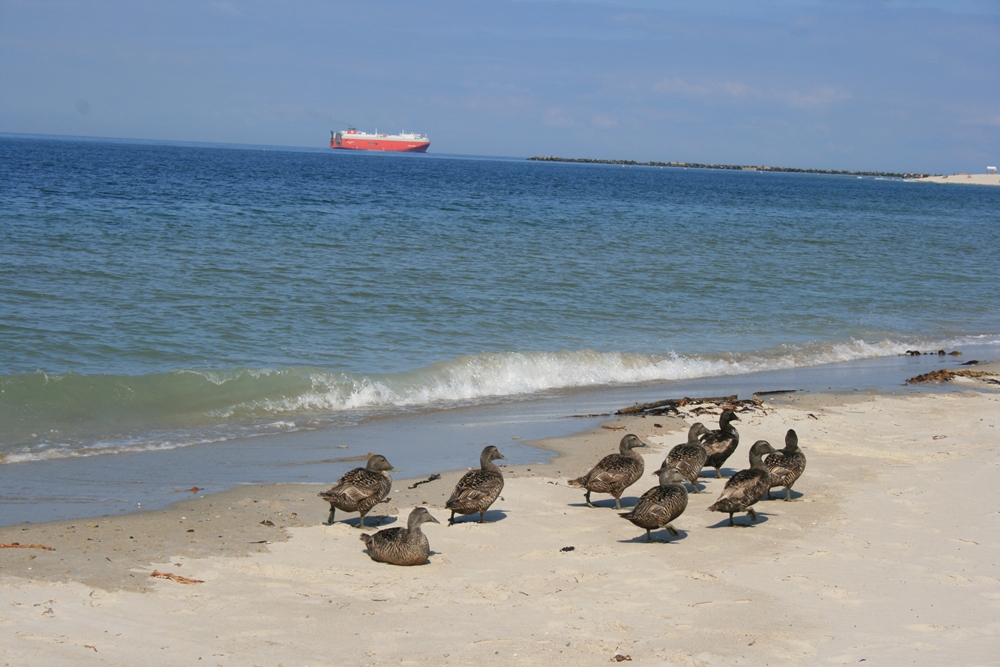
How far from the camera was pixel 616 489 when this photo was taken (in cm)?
770

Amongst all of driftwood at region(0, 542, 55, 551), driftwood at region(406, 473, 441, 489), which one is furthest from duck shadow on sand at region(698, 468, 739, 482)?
driftwood at region(0, 542, 55, 551)

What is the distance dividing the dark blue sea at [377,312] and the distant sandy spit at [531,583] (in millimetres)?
3648

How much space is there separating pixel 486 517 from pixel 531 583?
1533 millimetres

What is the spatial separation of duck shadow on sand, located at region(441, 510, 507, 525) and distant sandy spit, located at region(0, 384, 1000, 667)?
2 centimetres

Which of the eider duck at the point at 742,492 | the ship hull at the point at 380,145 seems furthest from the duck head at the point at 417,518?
the ship hull at the point at 380,145

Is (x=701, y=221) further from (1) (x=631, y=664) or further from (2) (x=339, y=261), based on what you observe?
(1) (x=631, y=664)

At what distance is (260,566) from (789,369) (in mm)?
11884

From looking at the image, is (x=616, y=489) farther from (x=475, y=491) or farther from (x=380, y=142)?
(x=380, y=142)

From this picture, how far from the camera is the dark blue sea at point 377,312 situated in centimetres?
1183

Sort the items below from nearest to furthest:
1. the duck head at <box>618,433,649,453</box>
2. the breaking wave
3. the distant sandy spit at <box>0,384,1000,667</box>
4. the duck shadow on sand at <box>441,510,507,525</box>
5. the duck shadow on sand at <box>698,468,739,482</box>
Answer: the distant sandy spit at <box>0,384,1000,667</box> < the duck shadow on sand at <box>441,510,507,525</box> < the duck head at <box>618,433,649,453</box> < the duck shadow on sand at <box>698,468,739,482</box> < the breaking wave

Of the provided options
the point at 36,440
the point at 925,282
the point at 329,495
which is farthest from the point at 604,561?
the point at 925,282

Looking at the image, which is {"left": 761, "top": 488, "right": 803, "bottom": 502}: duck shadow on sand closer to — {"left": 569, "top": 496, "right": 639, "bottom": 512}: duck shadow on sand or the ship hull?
{"left": 569, "top": 496, "right": 639, "bottom": 512}: duck shadow on sand

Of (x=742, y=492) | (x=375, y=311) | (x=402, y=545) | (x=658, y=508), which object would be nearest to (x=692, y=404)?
(x=742, y=492)

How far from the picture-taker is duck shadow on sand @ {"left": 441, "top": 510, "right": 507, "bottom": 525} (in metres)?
7.44
